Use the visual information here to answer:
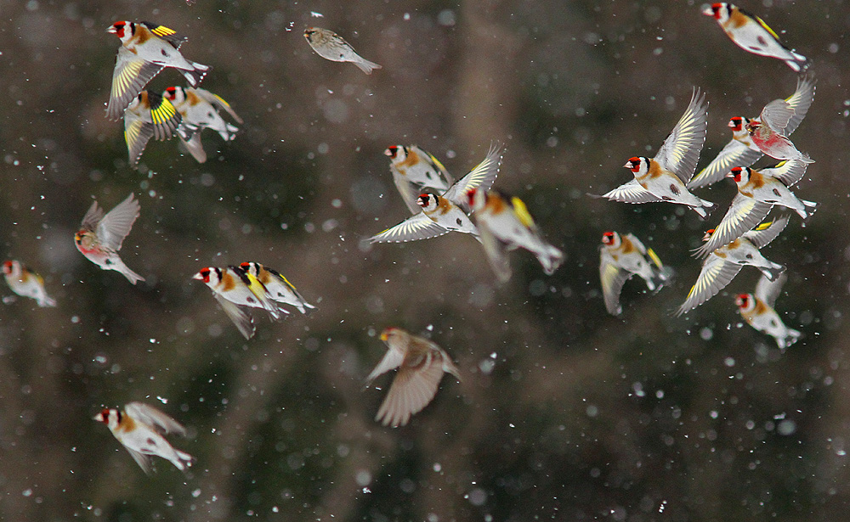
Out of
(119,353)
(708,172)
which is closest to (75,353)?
(119,353)

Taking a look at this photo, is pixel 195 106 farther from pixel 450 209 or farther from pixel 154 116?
pixel 450 209

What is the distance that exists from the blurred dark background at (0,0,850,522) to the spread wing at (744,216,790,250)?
110 cm

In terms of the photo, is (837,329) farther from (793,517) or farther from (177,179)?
(177,179)

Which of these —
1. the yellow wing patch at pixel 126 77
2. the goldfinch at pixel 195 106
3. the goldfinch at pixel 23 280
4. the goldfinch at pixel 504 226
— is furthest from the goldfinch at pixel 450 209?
the goldfinch at pixel 23 280

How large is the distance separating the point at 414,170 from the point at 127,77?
107 centimetres

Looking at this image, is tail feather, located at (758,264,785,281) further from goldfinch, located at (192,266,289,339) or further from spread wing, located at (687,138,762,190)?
goldfinch, located at (192,266,289,339)

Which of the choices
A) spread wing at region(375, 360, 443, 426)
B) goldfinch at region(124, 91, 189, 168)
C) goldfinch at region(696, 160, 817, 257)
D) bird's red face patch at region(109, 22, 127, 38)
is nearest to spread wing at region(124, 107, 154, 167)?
goldfinch at region(124, 91, 189, 168)

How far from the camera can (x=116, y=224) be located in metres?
2.57

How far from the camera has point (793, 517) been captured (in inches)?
145

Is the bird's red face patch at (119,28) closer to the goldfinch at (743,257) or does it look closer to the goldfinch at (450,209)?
the goldfinch at (450,209)

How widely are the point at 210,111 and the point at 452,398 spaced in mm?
2143

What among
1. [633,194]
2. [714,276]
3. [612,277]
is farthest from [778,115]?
[612,277]

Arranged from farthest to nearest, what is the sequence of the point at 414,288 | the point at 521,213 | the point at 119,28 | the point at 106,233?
the point at 414,288 → the point at 106,233 → the point at 119,28 → the point at 521,213

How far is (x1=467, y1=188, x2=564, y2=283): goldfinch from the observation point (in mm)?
1327
